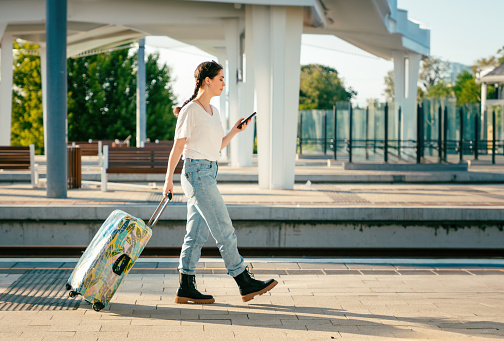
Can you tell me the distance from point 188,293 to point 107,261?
0.71m

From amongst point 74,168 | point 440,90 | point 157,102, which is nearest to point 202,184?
point 74,168

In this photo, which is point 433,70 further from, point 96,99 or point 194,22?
point 194,22

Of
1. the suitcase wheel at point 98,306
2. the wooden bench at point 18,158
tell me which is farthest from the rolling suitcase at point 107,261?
the wooden bench at point 18,158

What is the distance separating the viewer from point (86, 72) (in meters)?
57.7

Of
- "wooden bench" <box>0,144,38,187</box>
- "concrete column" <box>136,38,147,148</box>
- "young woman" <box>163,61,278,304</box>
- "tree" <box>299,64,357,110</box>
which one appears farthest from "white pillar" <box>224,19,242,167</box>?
"tree" <box>299,64,357,110</box>

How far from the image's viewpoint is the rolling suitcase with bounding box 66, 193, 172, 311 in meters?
5.47

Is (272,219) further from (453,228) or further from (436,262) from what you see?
(436,262)

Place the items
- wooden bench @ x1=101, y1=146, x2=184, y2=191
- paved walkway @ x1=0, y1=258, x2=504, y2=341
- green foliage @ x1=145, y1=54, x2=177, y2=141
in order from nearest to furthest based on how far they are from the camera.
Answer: paved walkway @ x1=0, y1=258, x2=504, y2=341
wooden bench @ x1=101, y1=146, x2=184, y2=191
green foliage @ x1=145, y1=54, x2=177, y2=141

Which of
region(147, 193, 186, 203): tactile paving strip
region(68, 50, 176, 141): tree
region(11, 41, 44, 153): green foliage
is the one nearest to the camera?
region(147, 193, 186, 203): tactile paving strip

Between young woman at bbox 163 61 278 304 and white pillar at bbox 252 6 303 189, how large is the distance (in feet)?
33.9

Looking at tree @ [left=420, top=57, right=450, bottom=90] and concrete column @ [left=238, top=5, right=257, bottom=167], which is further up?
tree @ [left=420, top=57, right=450, bottom=90]

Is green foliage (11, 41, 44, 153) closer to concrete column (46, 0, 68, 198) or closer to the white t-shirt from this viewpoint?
concrete column (46, 0, 68, 198)

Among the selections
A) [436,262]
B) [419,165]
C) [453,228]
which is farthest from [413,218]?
[419,165]

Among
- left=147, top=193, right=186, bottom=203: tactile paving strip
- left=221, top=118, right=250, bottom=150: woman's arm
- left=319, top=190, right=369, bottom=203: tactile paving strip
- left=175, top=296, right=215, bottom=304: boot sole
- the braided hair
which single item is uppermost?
the braided hair
